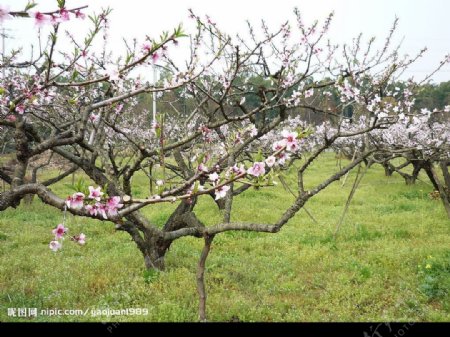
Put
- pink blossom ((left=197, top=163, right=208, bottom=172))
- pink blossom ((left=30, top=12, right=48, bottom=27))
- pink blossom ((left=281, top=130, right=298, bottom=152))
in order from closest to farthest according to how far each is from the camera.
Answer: pink blossom ((left=30, top=12, right=48, bottom=27))
pink blossom ((left=281, top=130, right=298, bottom=152))
pink blossom ((left=197, top=163, right=208, bottom=172))


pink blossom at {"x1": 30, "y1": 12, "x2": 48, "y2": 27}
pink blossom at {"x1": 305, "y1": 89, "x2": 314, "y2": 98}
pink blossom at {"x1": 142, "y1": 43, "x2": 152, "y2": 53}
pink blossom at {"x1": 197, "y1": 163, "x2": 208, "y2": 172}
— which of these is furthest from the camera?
pink blossom at {"x1": 305, "y1": 89, "x2": 314, "y2": 98}

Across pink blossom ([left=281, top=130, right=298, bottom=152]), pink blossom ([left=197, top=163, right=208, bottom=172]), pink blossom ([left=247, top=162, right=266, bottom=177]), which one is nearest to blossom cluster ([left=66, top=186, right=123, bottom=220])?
pink blossom ([left=197, top=163, right=208, bottom=172])

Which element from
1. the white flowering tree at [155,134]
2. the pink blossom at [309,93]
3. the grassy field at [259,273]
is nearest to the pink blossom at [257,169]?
the white flowering tree at [155,134]

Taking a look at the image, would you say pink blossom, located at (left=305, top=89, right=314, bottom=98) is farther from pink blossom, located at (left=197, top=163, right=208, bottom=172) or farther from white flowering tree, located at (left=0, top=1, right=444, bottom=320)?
pink blossom, located at (left=197, top=163, right=208, bottom=172)

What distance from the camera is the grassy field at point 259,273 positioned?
5.85 meters

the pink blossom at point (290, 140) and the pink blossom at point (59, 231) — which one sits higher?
the pink blossom at point (290, 140)

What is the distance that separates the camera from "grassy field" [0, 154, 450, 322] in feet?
19.2

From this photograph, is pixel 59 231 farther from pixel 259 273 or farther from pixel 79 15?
pixel 259 273

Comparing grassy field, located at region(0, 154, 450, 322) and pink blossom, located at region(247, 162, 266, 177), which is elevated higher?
pink blossom, located at region(247, 162, 266, 177)

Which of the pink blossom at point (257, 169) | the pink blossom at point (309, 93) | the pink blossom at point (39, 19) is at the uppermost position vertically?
the pink blossom at point (309, 93)

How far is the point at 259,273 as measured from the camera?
7.36 m

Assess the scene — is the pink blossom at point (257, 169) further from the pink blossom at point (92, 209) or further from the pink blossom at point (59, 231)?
the pink blossom at point (59, 231)
